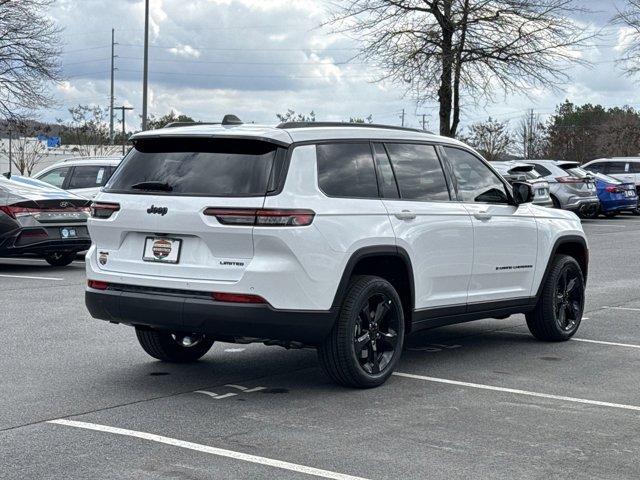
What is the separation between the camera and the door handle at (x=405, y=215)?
747 centimetres

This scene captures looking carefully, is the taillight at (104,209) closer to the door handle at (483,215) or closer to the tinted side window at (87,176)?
the door handle at (483,215)

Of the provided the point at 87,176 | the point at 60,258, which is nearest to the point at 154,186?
the point at 60,258

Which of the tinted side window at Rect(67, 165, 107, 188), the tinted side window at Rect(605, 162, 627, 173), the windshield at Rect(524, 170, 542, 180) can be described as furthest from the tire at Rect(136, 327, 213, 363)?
the tinted side window at Rect(605, 162, 627, 173)

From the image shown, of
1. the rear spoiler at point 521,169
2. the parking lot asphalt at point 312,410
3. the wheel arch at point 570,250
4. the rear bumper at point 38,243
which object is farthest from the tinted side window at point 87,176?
the wheel arch at point 570,250

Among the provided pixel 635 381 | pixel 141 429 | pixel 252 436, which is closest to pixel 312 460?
pixel 252 436

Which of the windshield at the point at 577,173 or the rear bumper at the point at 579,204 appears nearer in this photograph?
the rear bumper at the point at 579,204

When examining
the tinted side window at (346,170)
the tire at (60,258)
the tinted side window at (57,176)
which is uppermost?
the tinted side window at (346,170)

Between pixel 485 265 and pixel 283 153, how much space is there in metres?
2.31

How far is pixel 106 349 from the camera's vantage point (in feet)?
28.9

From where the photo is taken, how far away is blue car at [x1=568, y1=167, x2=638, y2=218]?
31172mm

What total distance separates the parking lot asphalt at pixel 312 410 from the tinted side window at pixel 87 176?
9.60 meters

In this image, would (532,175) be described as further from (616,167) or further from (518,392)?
(518,392)

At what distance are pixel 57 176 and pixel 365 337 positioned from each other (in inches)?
545

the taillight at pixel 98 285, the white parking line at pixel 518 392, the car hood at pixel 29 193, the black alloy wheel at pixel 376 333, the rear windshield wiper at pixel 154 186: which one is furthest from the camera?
the car hood at pixel 29 193
